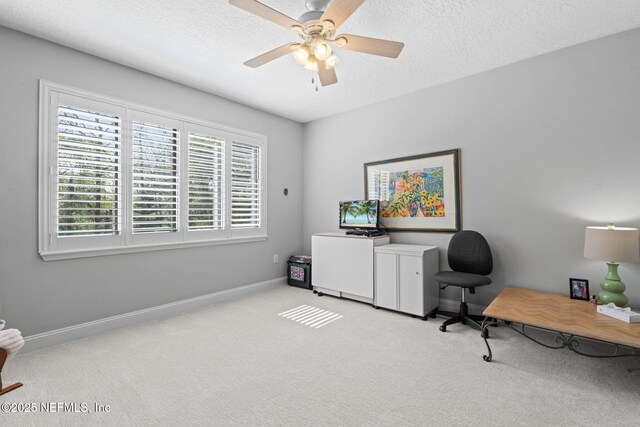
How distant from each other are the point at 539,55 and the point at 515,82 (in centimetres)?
28

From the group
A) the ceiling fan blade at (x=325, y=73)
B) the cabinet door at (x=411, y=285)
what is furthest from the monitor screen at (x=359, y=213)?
the ceiling fan blade at (x=325, y=73)

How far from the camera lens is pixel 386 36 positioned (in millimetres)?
2518

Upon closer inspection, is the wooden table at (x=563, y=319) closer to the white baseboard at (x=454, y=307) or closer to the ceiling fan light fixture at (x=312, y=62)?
the white baseboard at (x=454, y=307)

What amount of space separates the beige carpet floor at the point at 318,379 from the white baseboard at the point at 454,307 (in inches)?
14.9

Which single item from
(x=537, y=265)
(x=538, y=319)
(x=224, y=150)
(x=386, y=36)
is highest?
(x=386, y=36)

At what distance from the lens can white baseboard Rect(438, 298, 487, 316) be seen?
10.5 ft

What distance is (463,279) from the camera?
2789 mm

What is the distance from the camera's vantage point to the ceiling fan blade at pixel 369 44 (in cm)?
200

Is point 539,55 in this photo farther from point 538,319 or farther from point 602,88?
point 538,319

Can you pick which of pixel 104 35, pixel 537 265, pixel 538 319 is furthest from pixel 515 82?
pixel 104 35

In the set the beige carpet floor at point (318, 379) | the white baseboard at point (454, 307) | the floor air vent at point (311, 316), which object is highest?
the white baseboard at point (454, 307)

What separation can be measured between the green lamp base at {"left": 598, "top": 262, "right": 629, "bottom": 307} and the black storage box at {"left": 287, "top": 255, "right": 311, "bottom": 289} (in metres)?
3.15

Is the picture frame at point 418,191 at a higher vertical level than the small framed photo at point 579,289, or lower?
higher

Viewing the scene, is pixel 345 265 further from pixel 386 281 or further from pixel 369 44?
pixel 369 44
